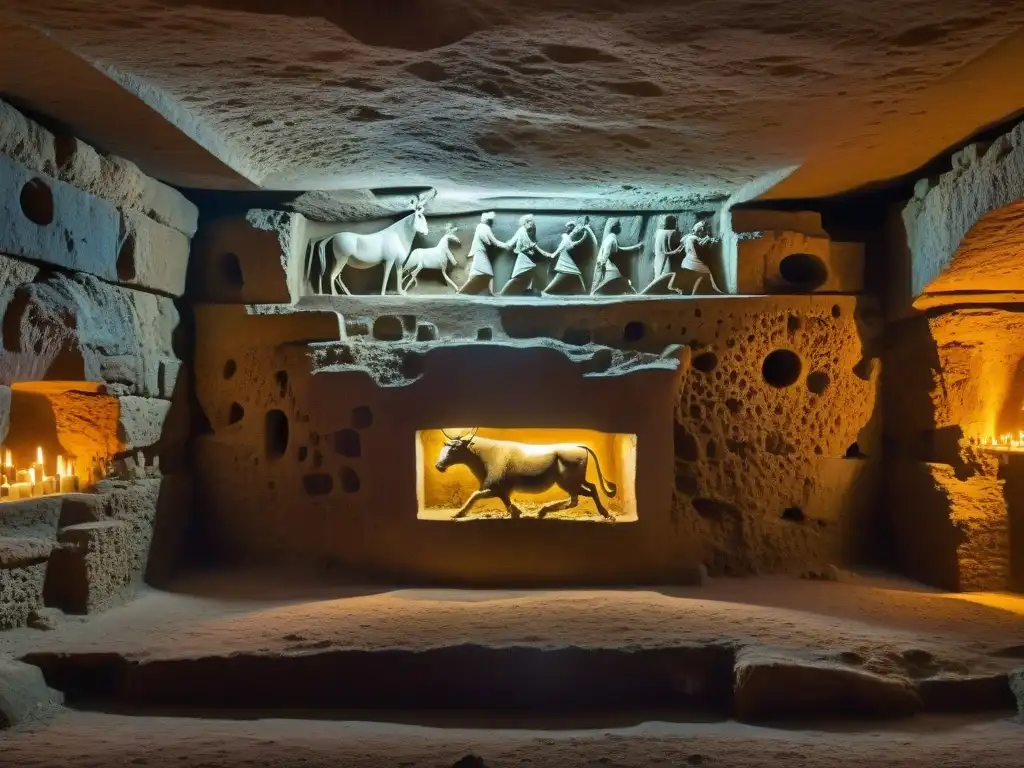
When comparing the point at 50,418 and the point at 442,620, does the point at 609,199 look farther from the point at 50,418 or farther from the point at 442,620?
the point at 50,418

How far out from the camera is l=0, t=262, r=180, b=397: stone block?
700 cm

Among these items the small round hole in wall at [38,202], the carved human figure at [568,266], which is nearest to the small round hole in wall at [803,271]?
the carved human figure at [568,266]

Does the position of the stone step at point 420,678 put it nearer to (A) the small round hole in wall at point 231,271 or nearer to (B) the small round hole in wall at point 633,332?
(B) the small round hole in wall at point 633,332

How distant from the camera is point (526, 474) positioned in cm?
895

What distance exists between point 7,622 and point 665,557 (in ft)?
19.8

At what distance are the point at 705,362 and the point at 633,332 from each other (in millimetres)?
926

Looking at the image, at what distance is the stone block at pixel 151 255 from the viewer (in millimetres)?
8625

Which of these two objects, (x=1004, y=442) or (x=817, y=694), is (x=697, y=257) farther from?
(x=817, y=694)

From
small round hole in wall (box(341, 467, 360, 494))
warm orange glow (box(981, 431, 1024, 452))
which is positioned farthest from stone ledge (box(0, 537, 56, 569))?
Result: warm orange glow (box(981, 431, 1024, 452))

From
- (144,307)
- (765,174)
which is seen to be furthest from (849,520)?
(144,307)

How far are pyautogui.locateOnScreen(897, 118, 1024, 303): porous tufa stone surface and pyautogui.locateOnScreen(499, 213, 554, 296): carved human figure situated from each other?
429cm

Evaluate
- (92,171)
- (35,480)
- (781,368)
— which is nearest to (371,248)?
(92,171)

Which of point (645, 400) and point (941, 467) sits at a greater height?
point (645, 400)

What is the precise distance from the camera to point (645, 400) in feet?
28.7
